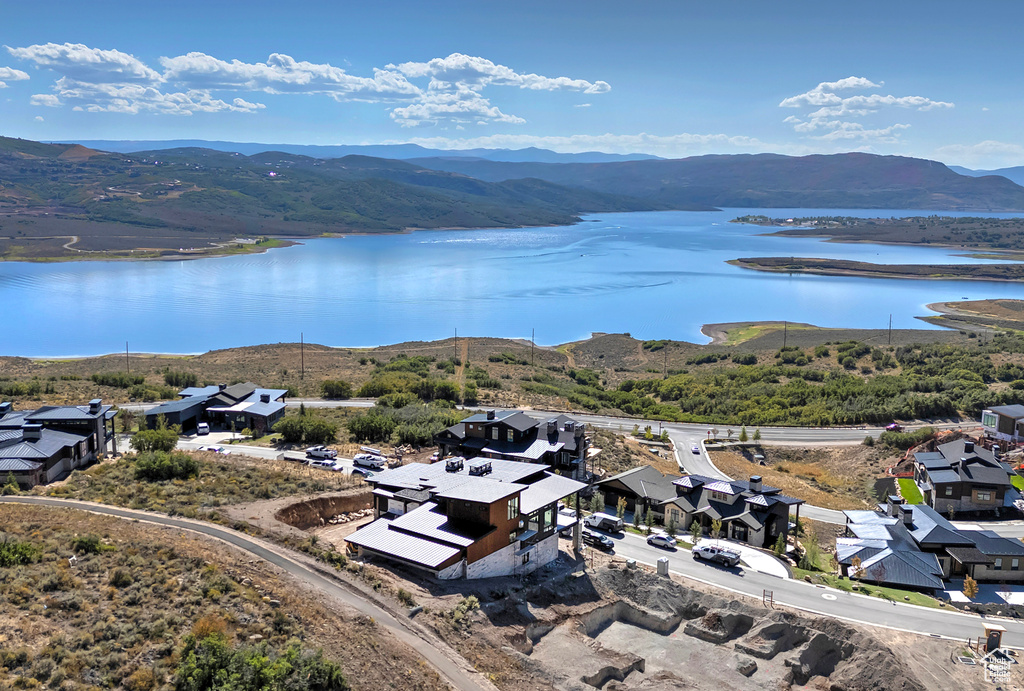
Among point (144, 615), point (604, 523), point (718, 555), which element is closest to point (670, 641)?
point (718, 555)

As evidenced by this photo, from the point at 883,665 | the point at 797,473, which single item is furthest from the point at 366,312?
the point at 883,665

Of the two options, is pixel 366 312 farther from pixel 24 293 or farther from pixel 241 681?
pixel 241 681

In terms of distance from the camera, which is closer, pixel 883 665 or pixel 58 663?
pixel 58 663

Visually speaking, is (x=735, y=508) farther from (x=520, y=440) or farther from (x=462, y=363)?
(x=462, y=363)

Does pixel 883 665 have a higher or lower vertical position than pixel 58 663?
lower

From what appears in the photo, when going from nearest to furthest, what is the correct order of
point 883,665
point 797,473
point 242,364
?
point 883,665 < point 797,473 < point 242,364

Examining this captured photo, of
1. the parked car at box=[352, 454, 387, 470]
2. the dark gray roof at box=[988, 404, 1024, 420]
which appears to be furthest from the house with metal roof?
the dark gray roof at box=[988, 404, 1024, 420]
